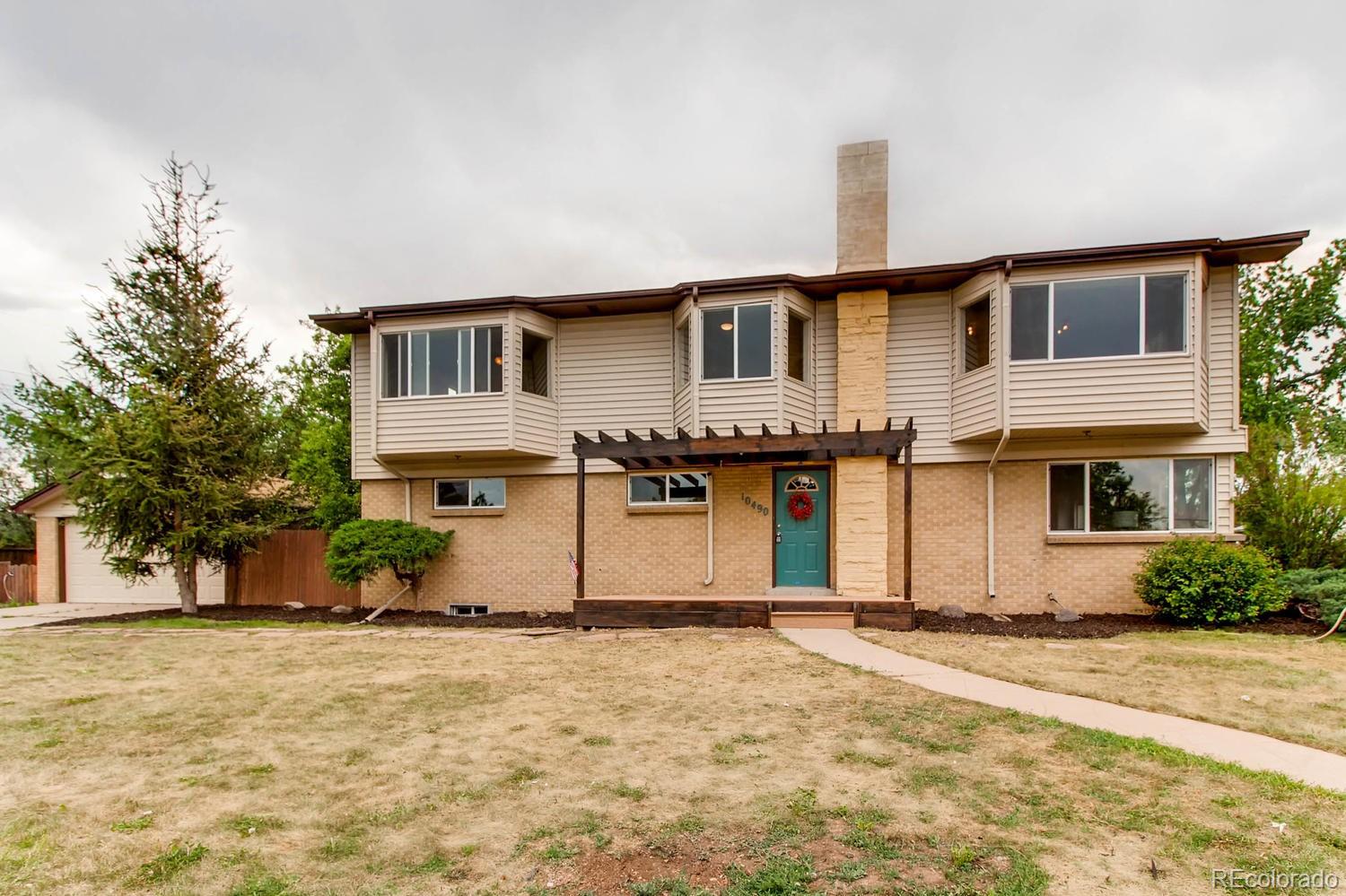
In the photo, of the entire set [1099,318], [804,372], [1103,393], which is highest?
[1099,318]

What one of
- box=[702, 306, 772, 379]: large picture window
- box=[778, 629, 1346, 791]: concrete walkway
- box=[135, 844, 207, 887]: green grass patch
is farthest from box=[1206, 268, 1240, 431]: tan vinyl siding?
box=[135, 844, 207, 887]: green grass patch

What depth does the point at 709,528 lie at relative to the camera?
12.3 meters

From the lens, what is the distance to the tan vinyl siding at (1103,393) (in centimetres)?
1014

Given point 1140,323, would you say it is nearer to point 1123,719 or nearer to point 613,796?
point 1123,719

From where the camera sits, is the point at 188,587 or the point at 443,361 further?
the point at 188,587

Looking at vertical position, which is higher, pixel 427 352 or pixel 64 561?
pixel 427 352

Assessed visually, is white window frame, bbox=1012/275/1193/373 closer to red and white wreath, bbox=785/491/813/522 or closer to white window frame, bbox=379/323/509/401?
red and white wreath, bbox=785/491/813/522

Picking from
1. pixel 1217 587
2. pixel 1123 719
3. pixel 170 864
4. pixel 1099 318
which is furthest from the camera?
pixel 1099 318

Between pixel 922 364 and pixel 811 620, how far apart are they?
511 cm

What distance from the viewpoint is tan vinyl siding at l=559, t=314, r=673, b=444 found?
42.2 feet

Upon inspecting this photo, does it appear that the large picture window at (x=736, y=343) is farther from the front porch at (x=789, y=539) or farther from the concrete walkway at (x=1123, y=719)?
the concrete walkway at (x=1123, y=719)

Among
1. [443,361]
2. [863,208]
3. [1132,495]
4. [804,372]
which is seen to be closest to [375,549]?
[443,361]

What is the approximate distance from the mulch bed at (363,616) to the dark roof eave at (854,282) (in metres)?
5.85

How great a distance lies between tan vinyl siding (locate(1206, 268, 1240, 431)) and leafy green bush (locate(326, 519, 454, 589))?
13904mm
